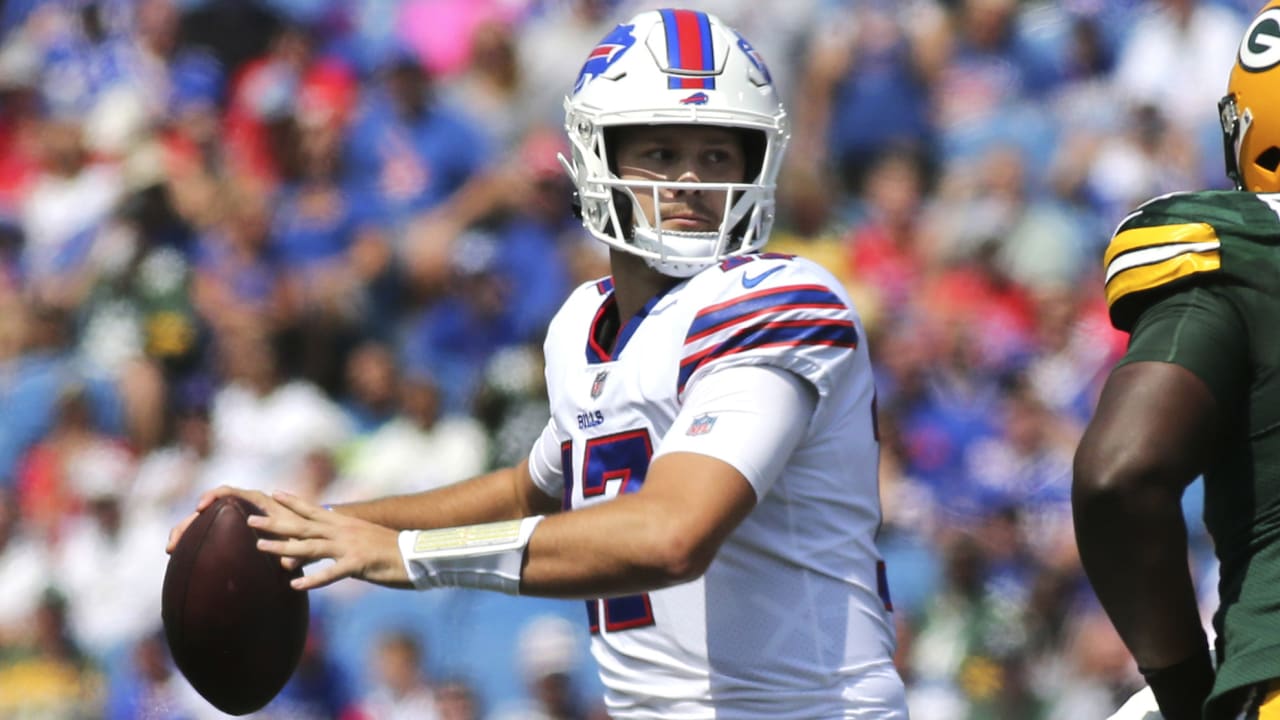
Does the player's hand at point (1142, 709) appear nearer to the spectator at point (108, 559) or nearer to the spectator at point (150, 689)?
the spectator at point (150, 689)

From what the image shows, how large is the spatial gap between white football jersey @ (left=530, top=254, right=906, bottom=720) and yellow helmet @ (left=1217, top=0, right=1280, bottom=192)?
67cm

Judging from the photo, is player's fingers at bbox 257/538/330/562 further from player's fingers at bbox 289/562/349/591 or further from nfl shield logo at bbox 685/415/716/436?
nfl shield logo at bbox 685/415/716/436

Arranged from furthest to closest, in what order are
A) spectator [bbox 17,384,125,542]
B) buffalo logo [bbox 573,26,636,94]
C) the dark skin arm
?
1. spectator [bbox 17,384,125,542]
2. buffalo logo [bbox 573,26,636,94]
3. the dark skin arm

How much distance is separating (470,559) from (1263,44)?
1.46 meters

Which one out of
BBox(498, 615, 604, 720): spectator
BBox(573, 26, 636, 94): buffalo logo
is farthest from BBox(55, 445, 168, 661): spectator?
BBox(573, 26, 636, 94): buffalo logo

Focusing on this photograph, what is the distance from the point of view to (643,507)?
2682 mm

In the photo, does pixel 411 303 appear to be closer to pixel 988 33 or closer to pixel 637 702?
pixel 988 33

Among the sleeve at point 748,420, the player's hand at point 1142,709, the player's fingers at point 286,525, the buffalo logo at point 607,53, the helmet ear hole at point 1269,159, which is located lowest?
the player's hand at point 1142,709

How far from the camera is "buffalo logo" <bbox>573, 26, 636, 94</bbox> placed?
3389 mm

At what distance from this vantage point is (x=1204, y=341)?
7.80 feet

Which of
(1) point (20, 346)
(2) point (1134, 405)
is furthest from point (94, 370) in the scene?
(2) point (1134, 405)

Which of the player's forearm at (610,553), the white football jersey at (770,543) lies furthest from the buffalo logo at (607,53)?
the player's forearm at (610,553)

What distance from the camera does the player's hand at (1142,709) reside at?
2832 millimetres

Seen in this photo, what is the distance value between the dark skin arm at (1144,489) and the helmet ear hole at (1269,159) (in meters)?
0.46
